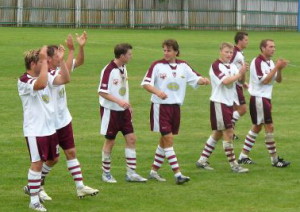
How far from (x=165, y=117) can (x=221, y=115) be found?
3.91ft

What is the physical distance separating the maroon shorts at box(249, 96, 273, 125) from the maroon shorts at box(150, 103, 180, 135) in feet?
6.47

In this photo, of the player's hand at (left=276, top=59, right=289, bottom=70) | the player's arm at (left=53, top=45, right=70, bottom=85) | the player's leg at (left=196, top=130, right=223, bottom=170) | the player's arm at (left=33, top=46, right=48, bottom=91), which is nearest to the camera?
the player's arm at (left=33, top=46, right=48, bottom=91)

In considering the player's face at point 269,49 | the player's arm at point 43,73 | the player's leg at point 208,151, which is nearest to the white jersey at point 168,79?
the player's leg at point 208,151

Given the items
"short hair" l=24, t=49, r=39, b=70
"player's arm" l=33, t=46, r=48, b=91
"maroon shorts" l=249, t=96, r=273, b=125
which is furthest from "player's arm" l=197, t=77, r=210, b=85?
"player's arm" l=33, t=46, r=48, b=91

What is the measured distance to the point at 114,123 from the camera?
13.4 meters

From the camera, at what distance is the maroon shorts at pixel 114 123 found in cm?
1336

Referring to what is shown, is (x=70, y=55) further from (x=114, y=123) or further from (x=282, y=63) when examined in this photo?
(x=282, y=63)

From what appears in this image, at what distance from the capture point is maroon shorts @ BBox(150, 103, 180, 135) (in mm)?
13383

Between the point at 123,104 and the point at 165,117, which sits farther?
the point at 165,117

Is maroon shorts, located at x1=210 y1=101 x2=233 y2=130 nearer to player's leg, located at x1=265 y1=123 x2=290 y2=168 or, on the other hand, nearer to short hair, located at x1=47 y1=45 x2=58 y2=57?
player's leg, located at x1=265 y1=123 x2=290 y2=168

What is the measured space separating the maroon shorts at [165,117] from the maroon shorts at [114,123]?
40cm

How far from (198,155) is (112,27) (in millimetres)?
43376

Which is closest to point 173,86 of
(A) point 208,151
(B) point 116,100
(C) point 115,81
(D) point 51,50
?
(C) point 115,81

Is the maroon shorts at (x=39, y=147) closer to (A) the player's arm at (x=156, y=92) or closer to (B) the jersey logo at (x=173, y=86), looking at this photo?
(A) the player's arm at (x=156, y=92)
